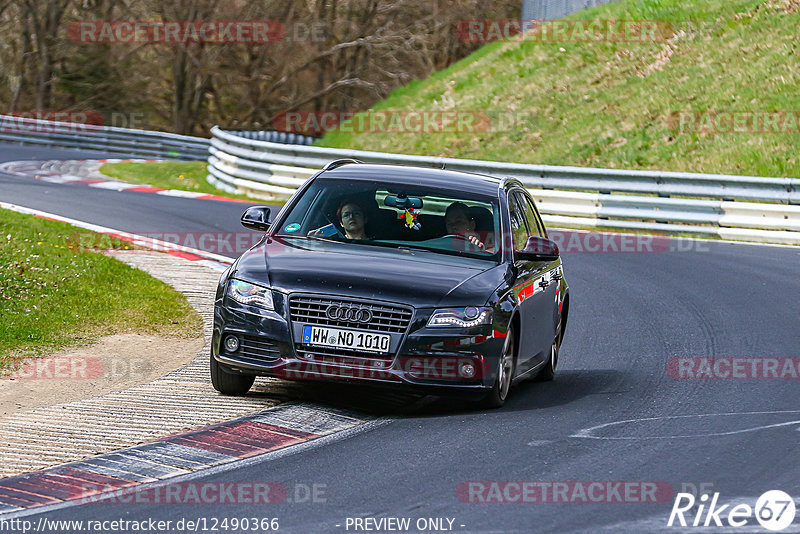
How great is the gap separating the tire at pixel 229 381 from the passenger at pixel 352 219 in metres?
1.32

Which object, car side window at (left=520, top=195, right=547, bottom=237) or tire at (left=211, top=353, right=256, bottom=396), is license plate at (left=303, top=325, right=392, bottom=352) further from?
car side window at (left=520, top=195, right=547, bottom=237)

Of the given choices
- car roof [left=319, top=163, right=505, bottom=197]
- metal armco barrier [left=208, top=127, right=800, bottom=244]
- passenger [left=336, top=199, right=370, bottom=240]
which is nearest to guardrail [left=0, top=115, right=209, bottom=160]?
metal armco barrier [left=208, top=127, right=800, bottom=244]

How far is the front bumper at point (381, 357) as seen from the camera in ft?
26.5

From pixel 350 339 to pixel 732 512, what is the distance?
9.29 ft

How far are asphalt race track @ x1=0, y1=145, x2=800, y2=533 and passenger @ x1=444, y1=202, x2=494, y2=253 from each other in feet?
4.00

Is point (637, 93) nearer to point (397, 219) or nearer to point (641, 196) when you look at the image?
point (641, 196)

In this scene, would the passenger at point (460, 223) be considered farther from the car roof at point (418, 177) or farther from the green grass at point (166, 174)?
the green grass at point (166, 174)

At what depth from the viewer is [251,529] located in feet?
18.6

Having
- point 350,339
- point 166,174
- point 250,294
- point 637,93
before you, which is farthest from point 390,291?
point 637,93

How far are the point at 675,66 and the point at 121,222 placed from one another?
17938mm

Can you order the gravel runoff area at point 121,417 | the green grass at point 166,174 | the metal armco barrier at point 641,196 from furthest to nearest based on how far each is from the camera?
the green grass at point 166,174 < the metal armco barrier at point 641,196 < the gravel runoff area at point 121,417

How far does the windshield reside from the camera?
926 cm

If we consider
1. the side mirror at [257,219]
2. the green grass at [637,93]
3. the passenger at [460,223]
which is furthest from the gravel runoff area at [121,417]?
the green grass at [637,93]

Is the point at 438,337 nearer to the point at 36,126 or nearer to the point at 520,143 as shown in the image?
the point at 520,143
